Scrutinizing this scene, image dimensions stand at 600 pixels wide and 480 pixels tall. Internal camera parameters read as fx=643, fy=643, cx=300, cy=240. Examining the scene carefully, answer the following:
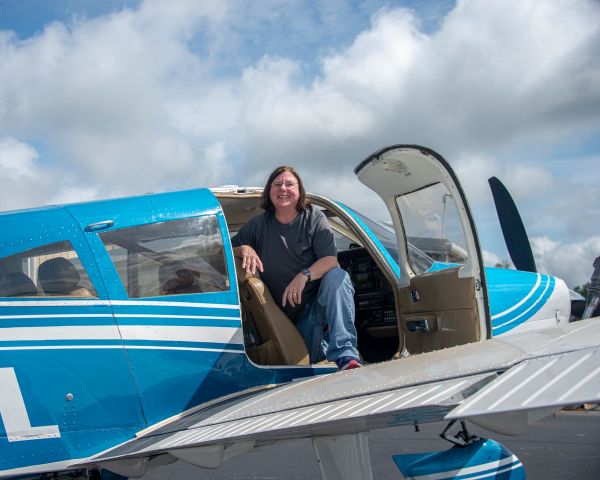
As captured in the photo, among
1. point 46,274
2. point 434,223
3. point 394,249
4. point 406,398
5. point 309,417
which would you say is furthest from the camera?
point 394,249

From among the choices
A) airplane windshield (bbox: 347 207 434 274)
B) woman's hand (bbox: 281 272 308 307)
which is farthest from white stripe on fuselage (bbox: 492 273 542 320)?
woman's hand (bbox: 281 272 308 307)

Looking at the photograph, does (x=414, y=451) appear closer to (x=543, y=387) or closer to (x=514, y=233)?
(x=514, y=233)

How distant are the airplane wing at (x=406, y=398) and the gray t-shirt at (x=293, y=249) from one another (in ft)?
2.39

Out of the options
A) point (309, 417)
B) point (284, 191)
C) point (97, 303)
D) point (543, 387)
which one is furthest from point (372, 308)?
point (543, 387)

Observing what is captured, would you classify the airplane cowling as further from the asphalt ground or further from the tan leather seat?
the asphalt ground

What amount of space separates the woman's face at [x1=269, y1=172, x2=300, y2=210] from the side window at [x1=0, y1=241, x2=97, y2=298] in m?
1.38

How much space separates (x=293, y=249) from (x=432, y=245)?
1304 millimetres

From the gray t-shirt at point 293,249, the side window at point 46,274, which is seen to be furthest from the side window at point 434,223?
the side window at point 46,274

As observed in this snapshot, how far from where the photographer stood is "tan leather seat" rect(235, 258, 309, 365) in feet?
13.6

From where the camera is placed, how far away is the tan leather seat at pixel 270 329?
13.6ft

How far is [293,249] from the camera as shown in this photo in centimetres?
433

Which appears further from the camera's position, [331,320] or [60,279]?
[331,320]

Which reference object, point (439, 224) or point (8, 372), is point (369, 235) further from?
point (8, 372)

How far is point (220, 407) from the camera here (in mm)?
3602
